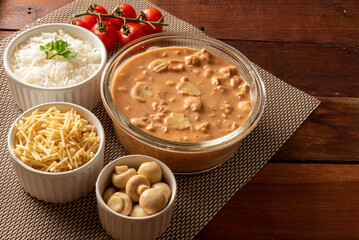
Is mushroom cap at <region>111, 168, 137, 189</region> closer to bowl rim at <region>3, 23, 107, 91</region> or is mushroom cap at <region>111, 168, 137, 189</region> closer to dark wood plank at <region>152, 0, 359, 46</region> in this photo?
bowl rim at <region>3, 23, 107, 91</region>

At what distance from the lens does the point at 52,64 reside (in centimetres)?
215

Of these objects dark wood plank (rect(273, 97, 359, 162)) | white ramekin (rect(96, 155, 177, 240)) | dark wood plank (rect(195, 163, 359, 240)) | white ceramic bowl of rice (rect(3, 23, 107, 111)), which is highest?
white ceramic bowl of rice (rect(3, 23, 107, 111))

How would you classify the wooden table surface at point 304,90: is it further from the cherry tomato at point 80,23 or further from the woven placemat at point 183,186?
the cherry tomato at point 80,23

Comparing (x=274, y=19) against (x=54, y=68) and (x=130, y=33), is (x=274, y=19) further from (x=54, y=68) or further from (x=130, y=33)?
(x=54, y=68)

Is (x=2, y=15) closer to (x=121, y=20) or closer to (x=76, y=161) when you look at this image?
(x=121, y=20)

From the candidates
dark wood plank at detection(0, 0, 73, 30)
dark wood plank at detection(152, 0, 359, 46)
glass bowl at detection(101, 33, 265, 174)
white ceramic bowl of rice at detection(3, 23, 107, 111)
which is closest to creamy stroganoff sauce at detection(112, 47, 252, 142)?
glass bowl at detection(101, 33, 265, 174)

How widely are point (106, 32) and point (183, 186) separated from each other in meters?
0.86

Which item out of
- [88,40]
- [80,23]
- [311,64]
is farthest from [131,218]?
[311,64]

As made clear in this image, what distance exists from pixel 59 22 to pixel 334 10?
152cm

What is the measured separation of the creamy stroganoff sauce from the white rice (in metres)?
0.16

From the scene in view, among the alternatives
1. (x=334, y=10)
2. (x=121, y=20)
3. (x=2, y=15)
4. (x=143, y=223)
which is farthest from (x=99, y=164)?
(x=334, y=10)

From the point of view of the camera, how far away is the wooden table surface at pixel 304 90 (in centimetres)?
190

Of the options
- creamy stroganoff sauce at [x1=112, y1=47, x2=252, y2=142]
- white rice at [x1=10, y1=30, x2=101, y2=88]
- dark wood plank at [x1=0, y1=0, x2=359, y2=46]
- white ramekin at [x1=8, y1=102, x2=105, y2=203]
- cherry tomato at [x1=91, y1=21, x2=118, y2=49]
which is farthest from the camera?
dark wood plank at [x1=0, y1=0, x2=359, y2=46]

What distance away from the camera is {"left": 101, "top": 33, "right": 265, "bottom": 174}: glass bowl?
1.89 meters
